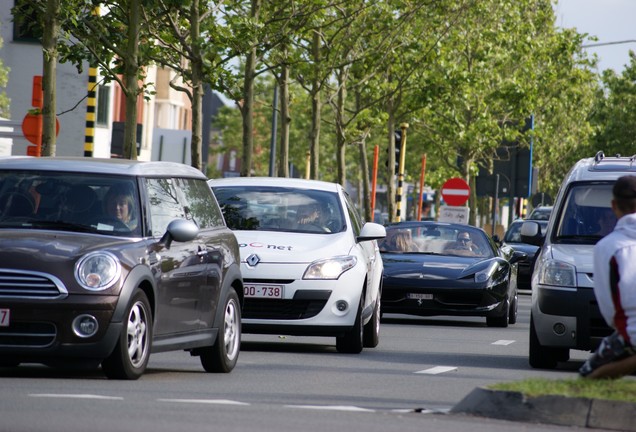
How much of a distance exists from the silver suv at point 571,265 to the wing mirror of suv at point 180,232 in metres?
3.84

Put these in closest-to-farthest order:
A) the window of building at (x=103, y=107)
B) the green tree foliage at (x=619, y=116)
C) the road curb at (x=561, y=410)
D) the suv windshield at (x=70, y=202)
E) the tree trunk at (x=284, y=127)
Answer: the road curb at (x=561, y=410) < the suv windshield at (x=70, y=202) < the tree trunk at (x=284, y=127) < the window of building at (x=103, y=107) < the green tree foliage at (x=619, y=116)

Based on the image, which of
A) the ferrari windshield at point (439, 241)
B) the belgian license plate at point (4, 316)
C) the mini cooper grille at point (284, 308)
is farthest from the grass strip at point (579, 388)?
the ferrari windshield at point (439, 241)

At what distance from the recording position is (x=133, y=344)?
38.9ft

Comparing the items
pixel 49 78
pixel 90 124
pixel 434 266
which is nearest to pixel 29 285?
pixel 49 78

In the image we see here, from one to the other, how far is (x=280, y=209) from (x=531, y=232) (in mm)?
2472

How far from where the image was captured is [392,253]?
Answer: 23750mm

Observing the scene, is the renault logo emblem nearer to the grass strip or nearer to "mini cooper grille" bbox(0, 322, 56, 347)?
"mini cooper grille" bbox(0, 322, 56, 347)

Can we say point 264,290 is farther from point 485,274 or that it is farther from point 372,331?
point 485,274

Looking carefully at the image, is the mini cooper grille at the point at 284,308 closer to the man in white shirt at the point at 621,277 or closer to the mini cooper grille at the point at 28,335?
the mini cooper grille at the point at 28,335

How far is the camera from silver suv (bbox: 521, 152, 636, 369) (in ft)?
48.1

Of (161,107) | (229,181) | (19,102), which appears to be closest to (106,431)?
(229,181)

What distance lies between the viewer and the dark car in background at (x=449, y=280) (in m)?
22.6

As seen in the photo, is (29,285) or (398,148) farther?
(398,148)

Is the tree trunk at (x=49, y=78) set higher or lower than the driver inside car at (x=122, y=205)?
higher
